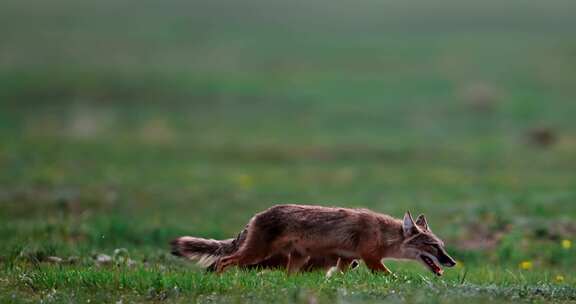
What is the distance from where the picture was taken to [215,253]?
10.8m

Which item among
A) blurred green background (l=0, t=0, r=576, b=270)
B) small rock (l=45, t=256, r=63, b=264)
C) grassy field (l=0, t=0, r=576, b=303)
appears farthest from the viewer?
blurred green background (l=0, t=0, r=576, b=270)

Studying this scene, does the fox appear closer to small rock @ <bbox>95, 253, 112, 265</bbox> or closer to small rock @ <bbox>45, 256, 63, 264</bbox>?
small rock @ <bbox>95, 253, 112, 265</bbox>

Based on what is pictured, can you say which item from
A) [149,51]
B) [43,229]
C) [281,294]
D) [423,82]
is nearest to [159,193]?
[43,229]

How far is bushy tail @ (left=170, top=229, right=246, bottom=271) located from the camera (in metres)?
10.7

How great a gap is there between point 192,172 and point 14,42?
2936 cm

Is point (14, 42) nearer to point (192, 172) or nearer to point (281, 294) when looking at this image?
point (192, 172)

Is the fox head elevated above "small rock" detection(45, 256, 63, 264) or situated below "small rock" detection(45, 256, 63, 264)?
above

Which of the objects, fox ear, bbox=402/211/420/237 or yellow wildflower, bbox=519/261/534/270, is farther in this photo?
yellow wildflower, bbox=519/261/534/270

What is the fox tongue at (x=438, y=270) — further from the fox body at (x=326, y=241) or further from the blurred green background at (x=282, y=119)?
the blurred green background at (x=282, y=119)

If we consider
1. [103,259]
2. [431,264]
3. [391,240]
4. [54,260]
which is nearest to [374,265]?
[391,240]

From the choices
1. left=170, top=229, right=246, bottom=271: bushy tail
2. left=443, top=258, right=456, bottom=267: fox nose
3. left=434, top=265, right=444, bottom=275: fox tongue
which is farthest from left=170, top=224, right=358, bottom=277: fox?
left=443, top=258, right=456, bottom=267: fox nose

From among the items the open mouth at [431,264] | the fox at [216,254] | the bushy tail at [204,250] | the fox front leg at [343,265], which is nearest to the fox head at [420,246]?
the open mouth at [431,264]

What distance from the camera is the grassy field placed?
1078 centimetres

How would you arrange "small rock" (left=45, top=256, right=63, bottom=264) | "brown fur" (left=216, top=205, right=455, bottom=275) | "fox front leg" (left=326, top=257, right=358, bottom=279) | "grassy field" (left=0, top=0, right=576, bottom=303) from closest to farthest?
"brown fur" (left=216, top=205, right=455, bottom=275), "grassy field" (left=0, top=0, right=576, bottom=303), "fox front leg" (left=326, top=257, right=358, bottom=279), "small rock" (left=45, top=256, right=63, bottom=264)
